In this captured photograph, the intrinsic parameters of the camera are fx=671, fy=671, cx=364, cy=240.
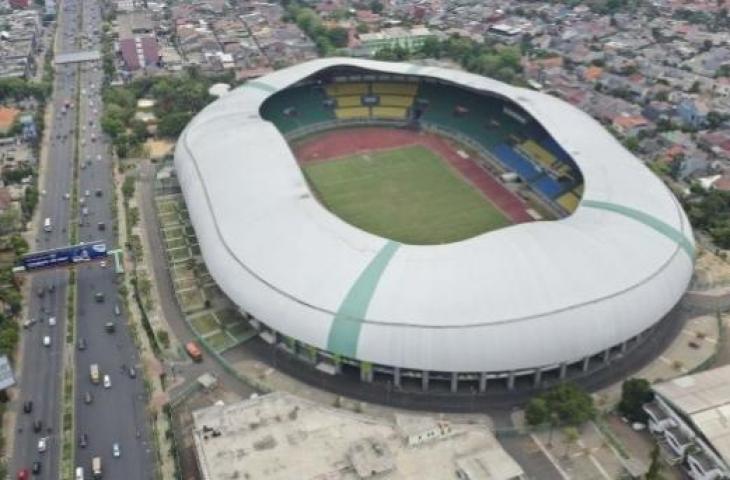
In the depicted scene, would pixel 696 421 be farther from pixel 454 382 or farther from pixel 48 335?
pixel 48 335

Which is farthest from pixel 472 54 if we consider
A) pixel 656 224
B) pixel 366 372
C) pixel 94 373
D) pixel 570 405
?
pixel 94 373

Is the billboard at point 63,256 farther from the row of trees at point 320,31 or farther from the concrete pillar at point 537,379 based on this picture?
the row of trees at point 320,31

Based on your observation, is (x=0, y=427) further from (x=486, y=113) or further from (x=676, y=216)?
(x=486, y=113)

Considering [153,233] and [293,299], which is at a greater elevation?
[293,299]

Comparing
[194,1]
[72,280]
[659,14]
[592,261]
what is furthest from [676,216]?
[194,1]

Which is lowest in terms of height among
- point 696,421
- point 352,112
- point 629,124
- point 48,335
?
point 48,335

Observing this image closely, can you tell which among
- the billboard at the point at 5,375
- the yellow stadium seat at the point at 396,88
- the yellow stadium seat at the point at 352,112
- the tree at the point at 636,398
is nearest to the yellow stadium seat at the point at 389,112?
the yellow stadium seat at the point at 352,112
